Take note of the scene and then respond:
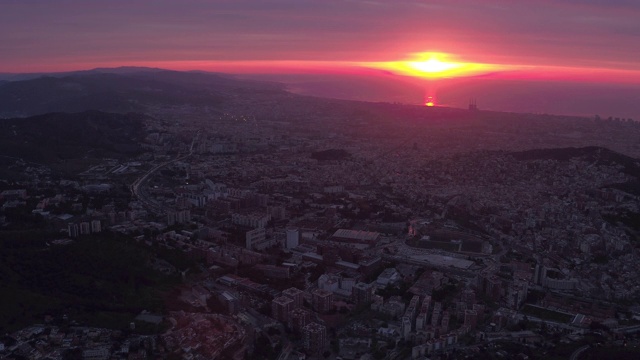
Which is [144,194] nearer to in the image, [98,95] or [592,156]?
[592,156]

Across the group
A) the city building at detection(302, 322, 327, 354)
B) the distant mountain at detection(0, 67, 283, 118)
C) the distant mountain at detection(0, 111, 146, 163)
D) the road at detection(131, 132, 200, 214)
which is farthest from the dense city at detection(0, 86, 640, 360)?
the distant mountain at detection(0, 67, 283, 118)

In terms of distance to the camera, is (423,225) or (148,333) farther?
(423,225)

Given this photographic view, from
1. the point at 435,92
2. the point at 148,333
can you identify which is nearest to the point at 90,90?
the point at 435,92

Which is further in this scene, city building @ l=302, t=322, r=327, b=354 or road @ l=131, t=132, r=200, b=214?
road @ l=131, t=132, r=200, b=214

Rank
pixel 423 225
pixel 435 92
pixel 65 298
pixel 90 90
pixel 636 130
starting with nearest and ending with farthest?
1. pixel 65 298
2. pixel 423 225
3. pixel 636 130
4. pixel 90 90
5. pixel 435 92

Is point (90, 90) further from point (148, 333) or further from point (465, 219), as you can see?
point (148, 333)

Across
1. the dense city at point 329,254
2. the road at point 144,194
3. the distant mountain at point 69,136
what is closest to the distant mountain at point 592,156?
the dense city at point 329,254

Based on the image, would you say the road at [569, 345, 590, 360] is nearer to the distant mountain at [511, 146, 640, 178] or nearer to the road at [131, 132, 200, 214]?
the road at [131, 132, 200, 214]
